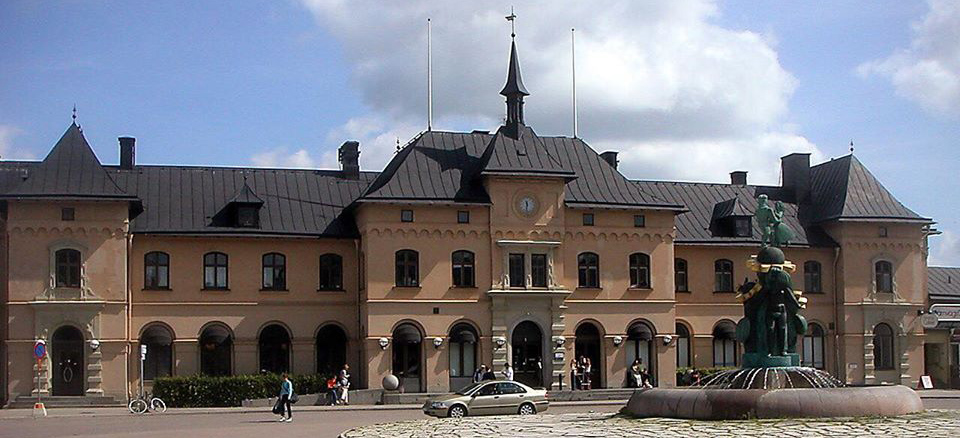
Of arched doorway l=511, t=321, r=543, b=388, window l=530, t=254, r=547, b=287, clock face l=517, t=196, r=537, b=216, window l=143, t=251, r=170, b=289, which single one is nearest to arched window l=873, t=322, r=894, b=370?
arched doorway l=511, t=321, r=543, b=388

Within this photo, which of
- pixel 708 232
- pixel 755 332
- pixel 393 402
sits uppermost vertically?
pixel 708 232

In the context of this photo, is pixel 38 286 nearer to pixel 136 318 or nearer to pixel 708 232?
pixel 136 318

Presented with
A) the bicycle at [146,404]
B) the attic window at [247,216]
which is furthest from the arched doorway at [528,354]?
the bicycle at [146,404]

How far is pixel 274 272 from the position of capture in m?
52.2

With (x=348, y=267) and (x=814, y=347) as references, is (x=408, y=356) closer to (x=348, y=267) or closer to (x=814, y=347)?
(x=348, y=267)

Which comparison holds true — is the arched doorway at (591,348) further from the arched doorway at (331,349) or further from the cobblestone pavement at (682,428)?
the cobblestone pavement at (682,428)

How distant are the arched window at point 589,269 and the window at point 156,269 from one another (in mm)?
16168

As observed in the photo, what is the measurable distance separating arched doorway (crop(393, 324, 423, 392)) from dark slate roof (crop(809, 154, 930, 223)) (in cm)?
1956

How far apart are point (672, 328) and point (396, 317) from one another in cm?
1160

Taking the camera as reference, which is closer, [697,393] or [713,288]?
[697,393]

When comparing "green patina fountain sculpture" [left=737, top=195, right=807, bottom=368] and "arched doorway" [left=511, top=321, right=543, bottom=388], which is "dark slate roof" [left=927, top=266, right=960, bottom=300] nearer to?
"arched doorway" [left=511, top=321, right=543, bottom=388]

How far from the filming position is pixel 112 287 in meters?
49.0

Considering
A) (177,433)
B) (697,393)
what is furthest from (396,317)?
(697,393)

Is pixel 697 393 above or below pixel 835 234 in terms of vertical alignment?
below
